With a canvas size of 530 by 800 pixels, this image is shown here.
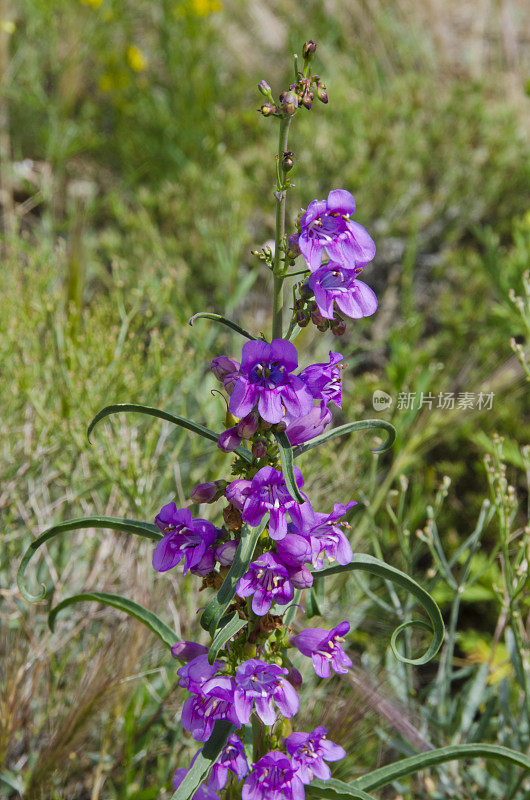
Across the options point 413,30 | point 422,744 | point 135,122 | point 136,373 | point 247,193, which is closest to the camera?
point 422,744

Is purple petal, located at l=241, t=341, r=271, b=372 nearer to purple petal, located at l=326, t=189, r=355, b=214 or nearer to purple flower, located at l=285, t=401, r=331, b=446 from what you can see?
purple flower, located at l=285, t=401, r=331, b=446

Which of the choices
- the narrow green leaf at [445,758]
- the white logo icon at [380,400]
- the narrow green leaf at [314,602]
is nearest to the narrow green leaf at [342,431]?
the narrow green leaf at [314,602]

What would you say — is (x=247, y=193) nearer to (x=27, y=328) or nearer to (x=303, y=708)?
(x=27, y=328)

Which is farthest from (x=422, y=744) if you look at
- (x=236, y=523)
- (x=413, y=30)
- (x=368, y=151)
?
(x=413, y=30)

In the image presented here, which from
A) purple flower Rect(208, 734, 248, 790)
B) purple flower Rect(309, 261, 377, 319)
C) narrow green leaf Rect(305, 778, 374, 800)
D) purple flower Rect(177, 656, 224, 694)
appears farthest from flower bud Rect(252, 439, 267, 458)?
narrow green leaf Rect(305, 778, 374, 800)

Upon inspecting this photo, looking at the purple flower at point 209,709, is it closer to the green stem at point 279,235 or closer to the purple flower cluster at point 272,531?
the purple flower cluster at point 272,531

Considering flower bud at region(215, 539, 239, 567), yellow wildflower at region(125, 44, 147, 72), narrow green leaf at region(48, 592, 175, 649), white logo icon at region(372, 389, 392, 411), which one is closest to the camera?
flower bud at region(215, 539, 239, 567)

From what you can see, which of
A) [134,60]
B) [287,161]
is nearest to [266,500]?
[287,161]
